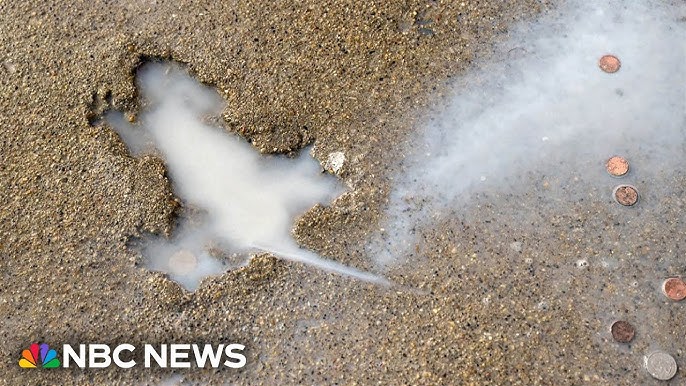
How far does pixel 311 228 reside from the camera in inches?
136

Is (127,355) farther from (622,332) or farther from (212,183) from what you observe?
(622,332)

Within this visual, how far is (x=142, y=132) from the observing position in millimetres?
3713

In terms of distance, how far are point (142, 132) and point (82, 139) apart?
31 centimetres

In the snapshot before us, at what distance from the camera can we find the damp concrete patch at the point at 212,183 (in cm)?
346

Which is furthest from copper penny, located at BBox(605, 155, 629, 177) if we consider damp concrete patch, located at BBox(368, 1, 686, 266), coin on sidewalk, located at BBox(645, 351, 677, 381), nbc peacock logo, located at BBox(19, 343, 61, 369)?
nbc peacock logo, located at BBox(19, 343, 61, 369)

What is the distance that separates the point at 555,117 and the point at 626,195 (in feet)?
1.80

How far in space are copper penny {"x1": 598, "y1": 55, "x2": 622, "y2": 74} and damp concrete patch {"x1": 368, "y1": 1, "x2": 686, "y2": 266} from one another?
24mm

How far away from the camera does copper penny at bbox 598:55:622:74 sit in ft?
12.2

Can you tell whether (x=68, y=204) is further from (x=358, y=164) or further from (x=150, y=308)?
(x=358, y=164)

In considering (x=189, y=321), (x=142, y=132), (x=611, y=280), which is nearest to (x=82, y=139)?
(x=142, y=132)

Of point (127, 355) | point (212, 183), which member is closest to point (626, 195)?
point (212, 183)

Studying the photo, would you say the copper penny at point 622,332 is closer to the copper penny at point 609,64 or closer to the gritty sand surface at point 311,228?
the gritty sand surface at point 311,228

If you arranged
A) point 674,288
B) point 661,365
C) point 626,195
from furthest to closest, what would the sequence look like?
point 626,195
point 674,288
point 661,365

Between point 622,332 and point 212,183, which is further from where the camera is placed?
point 212,183
